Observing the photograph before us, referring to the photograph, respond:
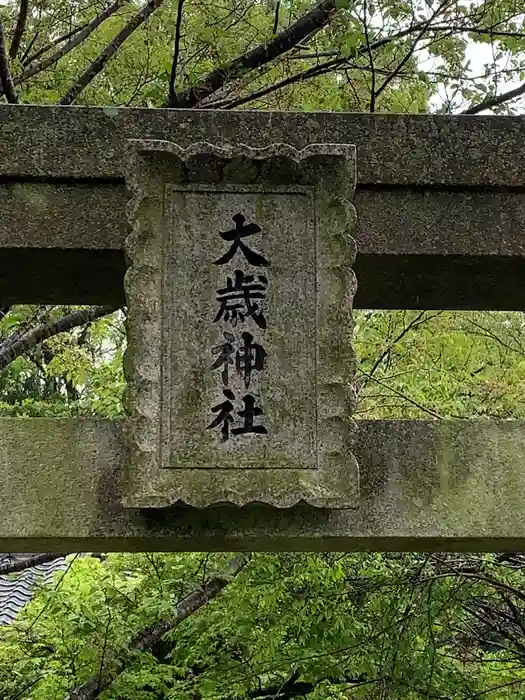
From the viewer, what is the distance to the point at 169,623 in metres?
4.38

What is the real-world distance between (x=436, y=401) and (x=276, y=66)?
74.6 inches

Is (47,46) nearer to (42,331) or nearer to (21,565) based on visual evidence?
(42,331)

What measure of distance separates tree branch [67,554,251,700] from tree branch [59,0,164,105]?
245 cm

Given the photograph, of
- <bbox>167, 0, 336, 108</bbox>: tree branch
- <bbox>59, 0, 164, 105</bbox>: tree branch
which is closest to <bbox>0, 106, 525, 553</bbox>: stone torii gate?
<bbox>59, 0, 164, 105</bbox>: tree branch

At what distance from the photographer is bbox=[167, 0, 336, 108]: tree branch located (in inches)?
133

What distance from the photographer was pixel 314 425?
202 cm

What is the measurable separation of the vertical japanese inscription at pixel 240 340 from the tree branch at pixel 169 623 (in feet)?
7.90

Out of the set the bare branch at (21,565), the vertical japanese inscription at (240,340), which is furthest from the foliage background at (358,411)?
the vertical japanese inscription at (240,340)

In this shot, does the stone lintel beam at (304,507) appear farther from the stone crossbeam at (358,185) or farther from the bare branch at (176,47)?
the bare branch at (176,47)

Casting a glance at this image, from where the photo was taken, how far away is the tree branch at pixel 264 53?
3.38m

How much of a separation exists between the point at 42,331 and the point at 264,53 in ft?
5.05

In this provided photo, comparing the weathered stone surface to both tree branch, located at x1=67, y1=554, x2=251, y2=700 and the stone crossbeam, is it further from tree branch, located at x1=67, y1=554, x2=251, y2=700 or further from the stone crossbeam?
tree branch, located at x1=67, y1=554, x2=251, y2=700

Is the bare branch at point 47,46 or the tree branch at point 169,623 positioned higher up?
the bare branch at point 47,46

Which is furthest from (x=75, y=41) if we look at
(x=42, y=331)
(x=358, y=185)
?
(x=358, y=185)
